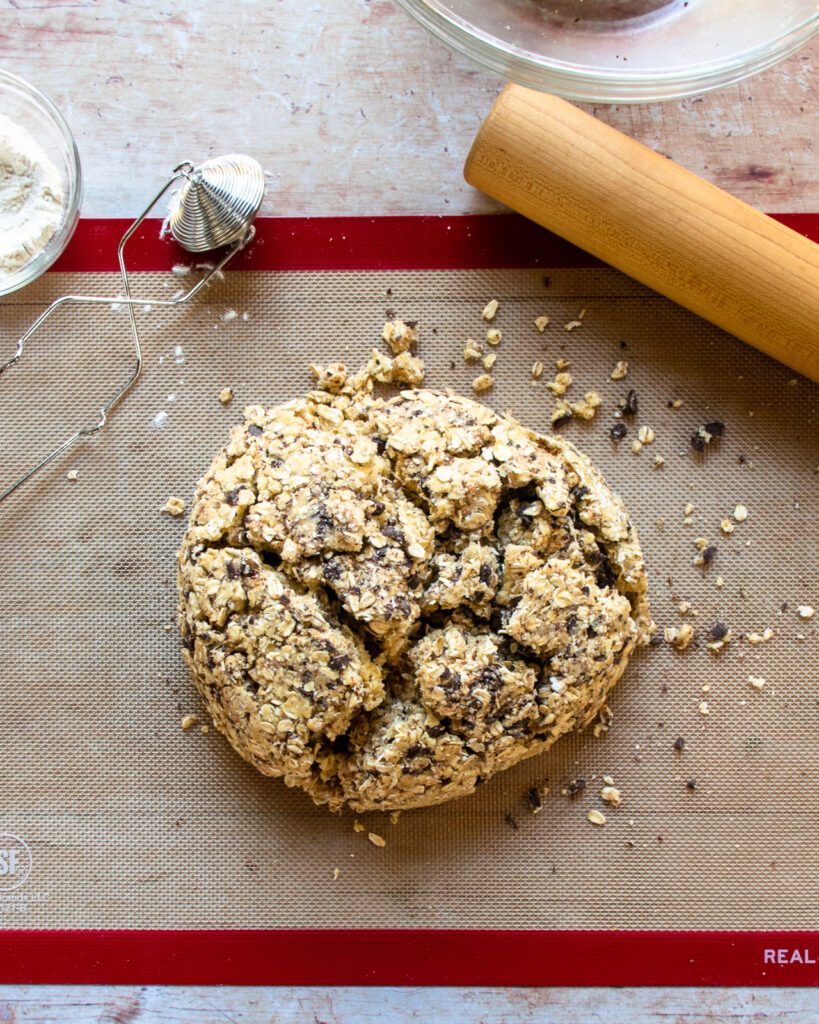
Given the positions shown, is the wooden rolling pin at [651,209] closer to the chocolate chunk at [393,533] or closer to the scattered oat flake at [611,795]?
the chocolate chunk at [393,533]

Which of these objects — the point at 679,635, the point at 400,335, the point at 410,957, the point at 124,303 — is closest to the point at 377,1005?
the point at 410,957

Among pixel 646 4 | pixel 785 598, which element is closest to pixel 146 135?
pixel 646 4

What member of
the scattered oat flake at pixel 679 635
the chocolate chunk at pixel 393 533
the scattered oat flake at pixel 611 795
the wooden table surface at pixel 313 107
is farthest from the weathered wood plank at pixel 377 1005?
the wooden table surface at pixel 313 107

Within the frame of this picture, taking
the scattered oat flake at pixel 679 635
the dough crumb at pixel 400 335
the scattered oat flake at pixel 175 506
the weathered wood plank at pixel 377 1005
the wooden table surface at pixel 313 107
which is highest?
the wooden table surface at pixel 313 107

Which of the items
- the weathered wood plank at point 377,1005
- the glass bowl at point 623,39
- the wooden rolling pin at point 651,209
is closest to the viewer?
the glass bowl at point 623,39

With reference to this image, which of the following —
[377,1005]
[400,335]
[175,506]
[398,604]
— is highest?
[400,335]

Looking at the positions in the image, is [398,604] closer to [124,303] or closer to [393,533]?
[393,533]

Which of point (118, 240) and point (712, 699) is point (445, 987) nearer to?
point (712, 699)

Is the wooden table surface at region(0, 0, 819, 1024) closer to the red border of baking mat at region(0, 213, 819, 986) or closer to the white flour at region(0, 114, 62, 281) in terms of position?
the white flour at region(0, 114, 62, 281)
